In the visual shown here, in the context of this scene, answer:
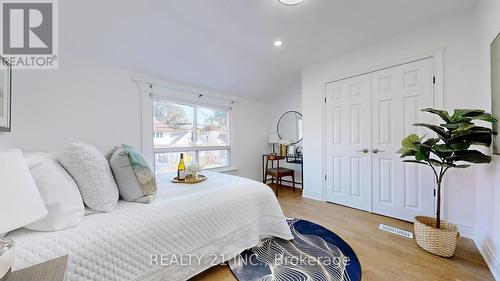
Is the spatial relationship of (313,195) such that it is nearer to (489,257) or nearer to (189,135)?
(489,257)

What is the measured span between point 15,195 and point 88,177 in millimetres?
674

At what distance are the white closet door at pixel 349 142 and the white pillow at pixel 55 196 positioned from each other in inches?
121

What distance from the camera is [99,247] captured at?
991 millimetres

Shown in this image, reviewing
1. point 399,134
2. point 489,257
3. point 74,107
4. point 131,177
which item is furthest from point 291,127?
point 74,107

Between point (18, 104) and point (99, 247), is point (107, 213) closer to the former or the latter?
point (99, 247)

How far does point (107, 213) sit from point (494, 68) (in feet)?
10.1

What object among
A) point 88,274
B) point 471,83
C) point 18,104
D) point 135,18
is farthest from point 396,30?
point 18,104

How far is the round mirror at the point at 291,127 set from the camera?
13.5 ft

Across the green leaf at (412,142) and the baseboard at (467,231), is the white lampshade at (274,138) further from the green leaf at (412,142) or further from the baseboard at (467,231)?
the baseboard at (467,231)

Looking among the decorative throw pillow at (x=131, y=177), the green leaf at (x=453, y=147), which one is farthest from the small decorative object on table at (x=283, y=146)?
the decorative throw pillow at (x=131, y=177)

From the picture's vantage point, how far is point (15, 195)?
1.85 feet

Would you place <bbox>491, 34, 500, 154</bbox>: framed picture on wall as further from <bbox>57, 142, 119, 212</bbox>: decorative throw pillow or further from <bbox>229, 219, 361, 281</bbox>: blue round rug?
<bbox>57, 142, 119, 212</bbox>: decorative throw pillow

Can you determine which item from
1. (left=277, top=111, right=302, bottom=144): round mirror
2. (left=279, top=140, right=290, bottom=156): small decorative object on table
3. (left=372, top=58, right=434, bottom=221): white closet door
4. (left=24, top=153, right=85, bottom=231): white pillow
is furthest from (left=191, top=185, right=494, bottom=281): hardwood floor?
(left=277, top=111, right=302, bottom=144): round mirror

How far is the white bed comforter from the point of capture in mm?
926
